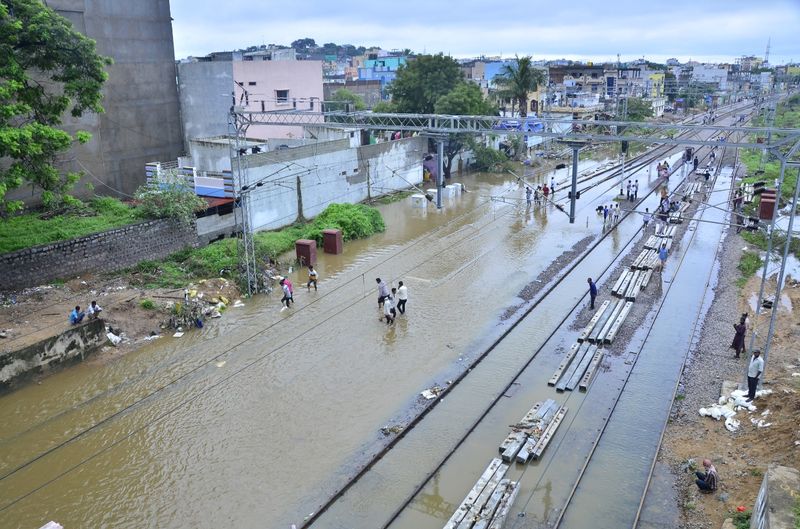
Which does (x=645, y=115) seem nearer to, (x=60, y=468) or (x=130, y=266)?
(x=130, y=266)

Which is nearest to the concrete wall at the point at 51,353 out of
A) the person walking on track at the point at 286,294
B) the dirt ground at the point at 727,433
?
the person walking on track at the point at 286,294

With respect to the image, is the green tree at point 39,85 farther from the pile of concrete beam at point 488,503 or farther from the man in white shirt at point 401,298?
the pile of concrete beam at point 488,503

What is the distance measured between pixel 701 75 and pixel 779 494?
129836 millimetres

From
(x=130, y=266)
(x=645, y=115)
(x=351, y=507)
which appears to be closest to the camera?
(x=351, y=507)

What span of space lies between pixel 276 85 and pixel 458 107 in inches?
482

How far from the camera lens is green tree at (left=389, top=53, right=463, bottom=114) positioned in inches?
1729

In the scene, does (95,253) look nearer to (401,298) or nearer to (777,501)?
(401,298)

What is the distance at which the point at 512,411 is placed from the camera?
14.0 meters

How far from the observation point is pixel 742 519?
10.1 meters

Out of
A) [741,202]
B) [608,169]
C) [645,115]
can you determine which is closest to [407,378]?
[741,202]

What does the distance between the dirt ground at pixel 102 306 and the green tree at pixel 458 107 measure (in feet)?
76.4

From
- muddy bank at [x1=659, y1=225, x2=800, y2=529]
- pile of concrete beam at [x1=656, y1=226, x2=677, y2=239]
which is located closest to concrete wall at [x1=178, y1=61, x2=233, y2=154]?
pile of concrete beam at [x1=656, y1=226, x2=677, y2=239]

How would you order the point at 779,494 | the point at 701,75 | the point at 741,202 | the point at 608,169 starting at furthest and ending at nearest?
the point at 701,75 < the point at 608,169 < the point at 741,202 < the point at 779,494

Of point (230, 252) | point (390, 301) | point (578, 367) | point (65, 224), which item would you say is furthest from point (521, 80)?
point (578, 367)
